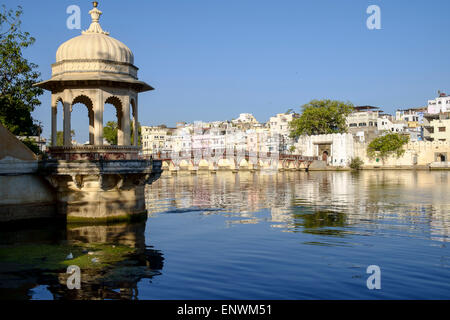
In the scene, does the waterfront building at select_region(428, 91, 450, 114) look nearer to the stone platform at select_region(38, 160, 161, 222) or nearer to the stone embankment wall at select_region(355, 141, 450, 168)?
the stone embankment wall at select_region(355, 141, 450, 168)

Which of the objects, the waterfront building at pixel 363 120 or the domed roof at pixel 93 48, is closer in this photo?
the domed roof at pixel 93 48

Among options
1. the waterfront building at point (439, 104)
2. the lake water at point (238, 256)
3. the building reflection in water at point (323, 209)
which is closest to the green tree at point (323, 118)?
the waterfront building at point (439, 104)

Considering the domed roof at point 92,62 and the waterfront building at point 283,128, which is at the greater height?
the waterfront building at point 283,128

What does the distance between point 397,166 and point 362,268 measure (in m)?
91.0

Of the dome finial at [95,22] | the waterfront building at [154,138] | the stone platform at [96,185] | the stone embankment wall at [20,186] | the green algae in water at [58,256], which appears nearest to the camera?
the green algae in water at [58,256]

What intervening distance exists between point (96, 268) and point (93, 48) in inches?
463

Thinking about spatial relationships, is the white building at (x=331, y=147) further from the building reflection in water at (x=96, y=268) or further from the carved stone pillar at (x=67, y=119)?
the carved stone pillar at (x=67, y=119)

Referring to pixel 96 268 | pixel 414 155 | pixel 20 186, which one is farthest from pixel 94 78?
pixel 414 155

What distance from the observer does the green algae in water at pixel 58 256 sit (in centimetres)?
1577

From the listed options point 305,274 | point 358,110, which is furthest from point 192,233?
point 358,110

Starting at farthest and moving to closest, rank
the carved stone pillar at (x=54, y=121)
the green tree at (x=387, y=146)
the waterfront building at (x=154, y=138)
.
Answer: the waterfront building at (x=154, y=138), the green tree at (x=387, y=146), the carved stone pillar at (x=54, y=121)

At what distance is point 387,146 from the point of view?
328 ft

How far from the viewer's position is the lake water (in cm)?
1315

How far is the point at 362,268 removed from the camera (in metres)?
15.4
